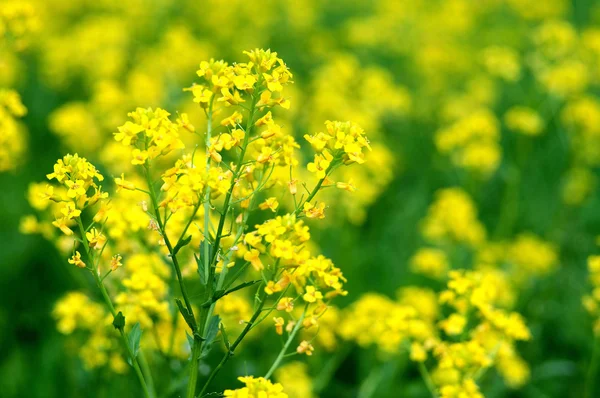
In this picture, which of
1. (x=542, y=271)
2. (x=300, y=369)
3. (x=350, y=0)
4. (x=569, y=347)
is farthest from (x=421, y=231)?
(x=350, y=0)

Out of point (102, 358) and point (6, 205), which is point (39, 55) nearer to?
point (6, 205)

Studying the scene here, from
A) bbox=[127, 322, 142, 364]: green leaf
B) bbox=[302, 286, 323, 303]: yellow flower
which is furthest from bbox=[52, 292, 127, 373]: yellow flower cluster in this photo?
bbox=[302, 286, 323, 303]: yellow flower

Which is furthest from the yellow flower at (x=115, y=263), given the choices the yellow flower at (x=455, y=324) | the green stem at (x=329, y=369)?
the green stem at (x=329, y=369)

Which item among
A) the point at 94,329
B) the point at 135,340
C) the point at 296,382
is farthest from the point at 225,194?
the point at 296,382

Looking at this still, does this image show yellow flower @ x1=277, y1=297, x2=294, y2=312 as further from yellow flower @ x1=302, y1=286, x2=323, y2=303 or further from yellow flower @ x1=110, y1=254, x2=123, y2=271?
yellow flower @ x1=110, y1=254, x2=123, y2=271

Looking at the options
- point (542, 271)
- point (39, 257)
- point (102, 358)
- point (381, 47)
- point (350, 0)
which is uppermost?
point (350, 0)

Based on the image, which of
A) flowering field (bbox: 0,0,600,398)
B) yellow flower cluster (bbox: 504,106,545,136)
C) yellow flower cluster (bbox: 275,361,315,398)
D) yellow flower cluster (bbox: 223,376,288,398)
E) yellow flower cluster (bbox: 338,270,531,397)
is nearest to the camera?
yellow flower cluster (bbox: 223,376,288,398)

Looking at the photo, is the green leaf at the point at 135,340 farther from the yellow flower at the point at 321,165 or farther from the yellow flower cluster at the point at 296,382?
the yellow flower cluster at the point at 296,382

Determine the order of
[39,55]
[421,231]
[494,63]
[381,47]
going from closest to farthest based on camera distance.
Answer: [421,231] < [494,63] < [39,55] < [381,47]
